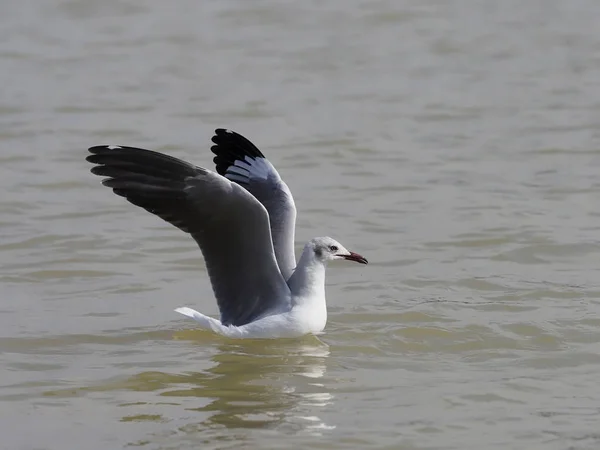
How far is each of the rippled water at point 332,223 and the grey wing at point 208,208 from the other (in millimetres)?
463

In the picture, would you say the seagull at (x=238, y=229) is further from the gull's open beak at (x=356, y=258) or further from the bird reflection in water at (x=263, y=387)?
the bird reflection in water at (x=263, y=387)

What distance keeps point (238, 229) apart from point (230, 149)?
3.99 feet

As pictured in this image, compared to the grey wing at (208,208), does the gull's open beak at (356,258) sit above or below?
below

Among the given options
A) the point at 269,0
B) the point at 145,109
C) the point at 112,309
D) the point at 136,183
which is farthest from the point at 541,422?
the point at 269,0

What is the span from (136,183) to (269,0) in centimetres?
1182

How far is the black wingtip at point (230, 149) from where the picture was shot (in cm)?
895

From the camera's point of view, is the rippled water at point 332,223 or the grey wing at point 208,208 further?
the grey wing at point 208,208

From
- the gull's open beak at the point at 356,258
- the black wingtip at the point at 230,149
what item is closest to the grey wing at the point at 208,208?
the gull's open beak at the point at 356,258

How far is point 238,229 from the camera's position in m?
7.89

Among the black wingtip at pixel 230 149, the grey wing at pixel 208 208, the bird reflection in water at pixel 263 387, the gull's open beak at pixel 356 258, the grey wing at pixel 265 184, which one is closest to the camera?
the bird reflection in water at pixel 263 387

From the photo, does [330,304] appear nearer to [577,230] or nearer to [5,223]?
[577,230]

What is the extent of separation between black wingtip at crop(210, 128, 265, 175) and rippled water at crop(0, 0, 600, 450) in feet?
3.31

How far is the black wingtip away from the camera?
8.95 metres

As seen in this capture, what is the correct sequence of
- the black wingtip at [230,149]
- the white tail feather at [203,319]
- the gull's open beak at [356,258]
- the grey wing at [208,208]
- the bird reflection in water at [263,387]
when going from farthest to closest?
the black wingtip at [230,149] → the gull's open beak at [356,258] → the white tail feather at [203,319] → the grey wing at [208,208] → the bird reflection in water at [263,387]
